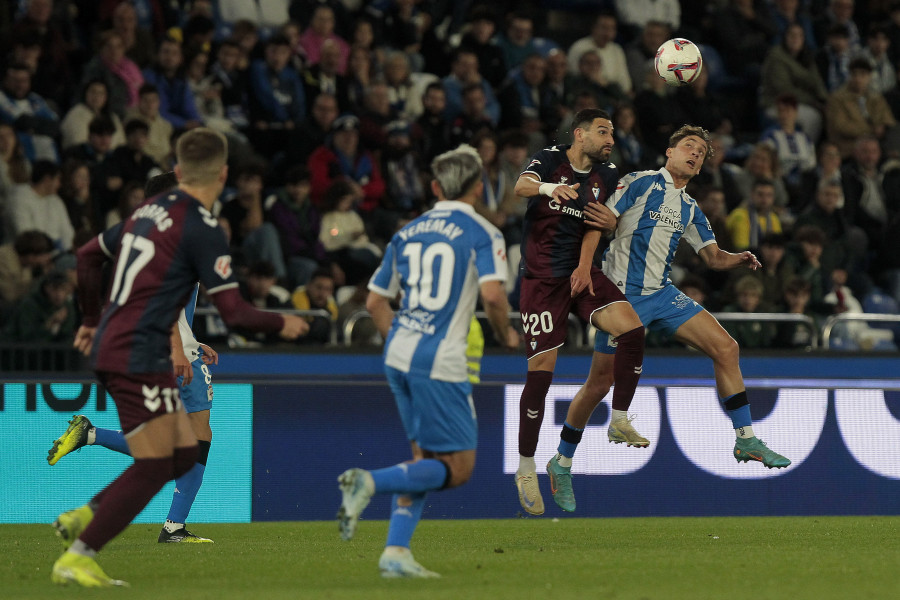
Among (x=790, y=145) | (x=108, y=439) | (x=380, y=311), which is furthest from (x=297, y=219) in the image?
(x=380, y=311)

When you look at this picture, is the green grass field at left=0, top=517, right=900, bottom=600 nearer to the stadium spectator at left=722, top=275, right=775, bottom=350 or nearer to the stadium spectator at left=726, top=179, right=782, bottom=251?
the stadium spectator at left=722, top=275, right=775, bottom=350

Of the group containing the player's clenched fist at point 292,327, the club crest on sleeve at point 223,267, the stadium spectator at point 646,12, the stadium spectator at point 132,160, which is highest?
the stadium spectator at point 646,12

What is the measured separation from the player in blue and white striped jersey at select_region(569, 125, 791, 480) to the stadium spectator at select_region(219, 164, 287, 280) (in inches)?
182

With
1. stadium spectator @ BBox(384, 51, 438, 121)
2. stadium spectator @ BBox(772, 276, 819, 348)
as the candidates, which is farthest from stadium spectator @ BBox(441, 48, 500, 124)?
stadium spectator @ BBox(772, 276, 819, 348)

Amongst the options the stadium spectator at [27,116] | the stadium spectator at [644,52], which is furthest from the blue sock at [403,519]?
the stadium spectator at [644,52]

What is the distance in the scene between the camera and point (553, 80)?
16.4m

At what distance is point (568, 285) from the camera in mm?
9211

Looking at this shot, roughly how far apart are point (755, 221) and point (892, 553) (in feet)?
24.1

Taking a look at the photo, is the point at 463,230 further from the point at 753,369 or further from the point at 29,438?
the point at 753,369

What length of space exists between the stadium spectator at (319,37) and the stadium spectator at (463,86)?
1.23 meters

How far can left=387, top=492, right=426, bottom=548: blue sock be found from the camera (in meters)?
6.29

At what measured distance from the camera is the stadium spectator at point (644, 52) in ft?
56.6

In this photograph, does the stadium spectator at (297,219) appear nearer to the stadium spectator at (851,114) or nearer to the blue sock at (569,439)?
the blue sock at (569,439)

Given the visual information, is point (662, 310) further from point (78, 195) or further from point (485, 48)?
point (485, 48)
